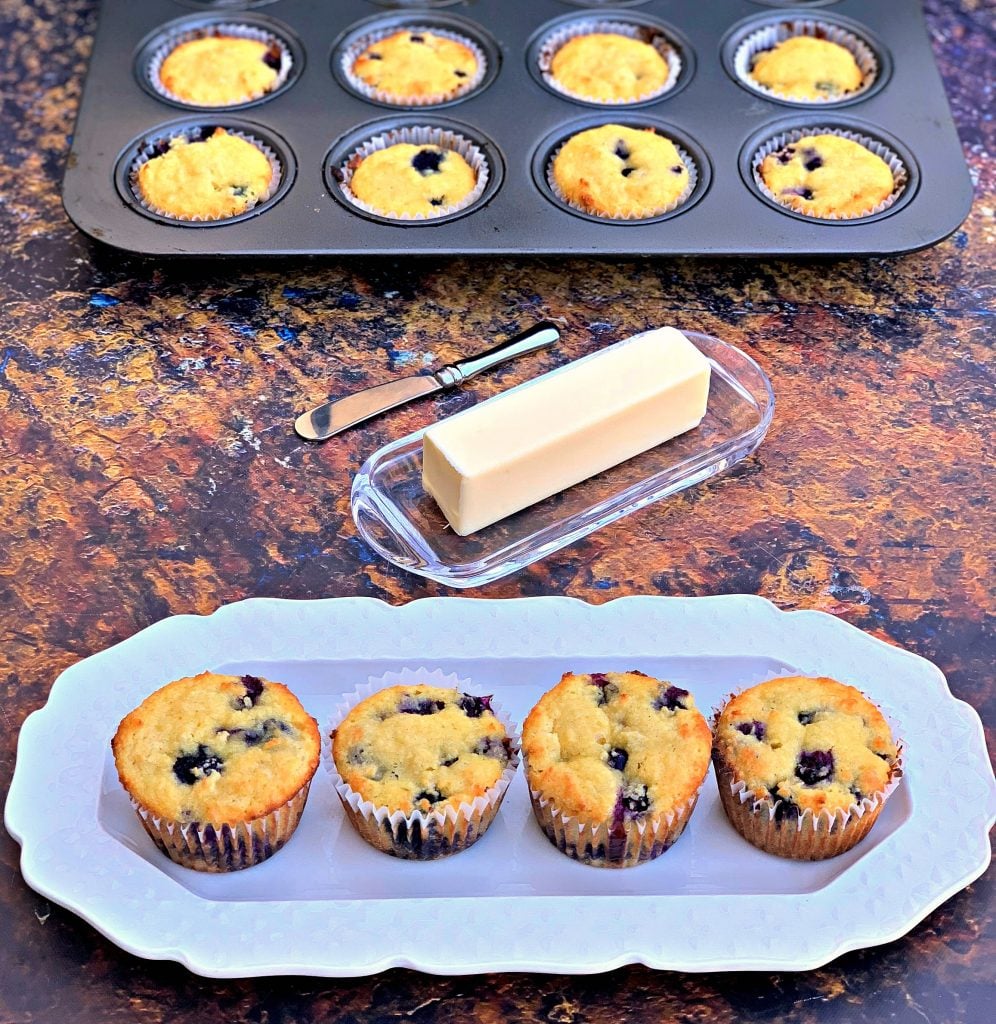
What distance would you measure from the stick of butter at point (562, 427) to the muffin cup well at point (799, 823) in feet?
2.23

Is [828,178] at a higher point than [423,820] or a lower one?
higher

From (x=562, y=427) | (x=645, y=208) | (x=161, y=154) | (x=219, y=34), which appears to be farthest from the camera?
(x=219, y=34)

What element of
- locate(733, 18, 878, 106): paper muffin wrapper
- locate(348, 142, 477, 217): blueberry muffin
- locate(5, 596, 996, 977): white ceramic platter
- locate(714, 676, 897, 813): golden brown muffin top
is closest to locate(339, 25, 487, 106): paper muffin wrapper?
locate(348, 142, 477, 217): blueberry muffin

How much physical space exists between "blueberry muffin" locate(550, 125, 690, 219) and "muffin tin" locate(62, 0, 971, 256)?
0.05 metres

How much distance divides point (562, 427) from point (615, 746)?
0.69 m

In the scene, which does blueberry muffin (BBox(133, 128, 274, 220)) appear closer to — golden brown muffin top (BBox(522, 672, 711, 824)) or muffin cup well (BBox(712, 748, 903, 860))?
golden brown muffin top (BBox(522, 672, 711, 824))

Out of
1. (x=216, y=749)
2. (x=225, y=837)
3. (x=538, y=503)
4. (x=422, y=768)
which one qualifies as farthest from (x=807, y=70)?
(x=225, y=837)

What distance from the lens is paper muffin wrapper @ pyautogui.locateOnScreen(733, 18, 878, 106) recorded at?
3408 mm

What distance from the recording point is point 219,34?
3.52 meters

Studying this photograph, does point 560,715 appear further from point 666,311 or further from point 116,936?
point 666,311

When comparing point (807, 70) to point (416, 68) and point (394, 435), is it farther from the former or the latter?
point (394, 435)

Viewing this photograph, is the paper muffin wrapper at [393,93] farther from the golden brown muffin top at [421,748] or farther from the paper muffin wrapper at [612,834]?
the paper muffin wrapper at [612,834]

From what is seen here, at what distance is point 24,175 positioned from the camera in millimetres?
3299

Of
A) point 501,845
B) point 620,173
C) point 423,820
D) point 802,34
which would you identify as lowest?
point 501,845
